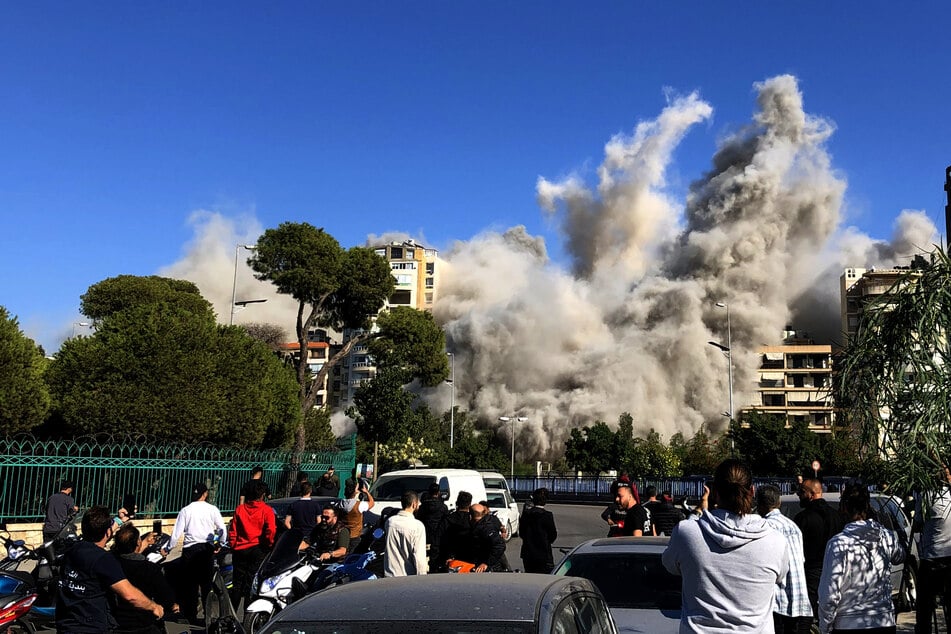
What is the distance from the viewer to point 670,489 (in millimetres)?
40812

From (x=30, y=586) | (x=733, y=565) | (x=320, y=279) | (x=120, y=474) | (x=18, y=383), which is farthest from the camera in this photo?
(x=320, y=279)

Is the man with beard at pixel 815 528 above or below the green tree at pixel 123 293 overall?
below

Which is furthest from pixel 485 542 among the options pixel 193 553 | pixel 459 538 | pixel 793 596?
pixel 793 596

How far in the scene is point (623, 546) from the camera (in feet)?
23.9

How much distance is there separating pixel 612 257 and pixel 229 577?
108 m

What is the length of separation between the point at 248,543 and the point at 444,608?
704cm

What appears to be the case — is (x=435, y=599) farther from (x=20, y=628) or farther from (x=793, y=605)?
(x=20, y=628)

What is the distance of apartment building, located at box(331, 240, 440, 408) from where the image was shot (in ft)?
361

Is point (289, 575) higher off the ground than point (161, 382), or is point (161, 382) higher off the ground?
point (161, 382)

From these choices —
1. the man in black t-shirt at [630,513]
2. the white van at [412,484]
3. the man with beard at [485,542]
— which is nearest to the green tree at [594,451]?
the white van at [412,484]

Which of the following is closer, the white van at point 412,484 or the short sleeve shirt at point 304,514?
the short sleeve shirt at point 304,514

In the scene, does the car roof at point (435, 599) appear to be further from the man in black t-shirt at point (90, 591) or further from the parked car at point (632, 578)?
the parked car at point (632, 578)

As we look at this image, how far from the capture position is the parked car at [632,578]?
6527 mm

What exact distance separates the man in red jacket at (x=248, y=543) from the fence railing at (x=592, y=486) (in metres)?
32.5
